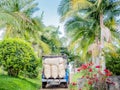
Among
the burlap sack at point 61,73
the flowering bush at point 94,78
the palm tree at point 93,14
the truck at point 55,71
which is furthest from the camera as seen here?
the palm tree at point 93,14

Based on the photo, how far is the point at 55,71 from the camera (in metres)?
22.3

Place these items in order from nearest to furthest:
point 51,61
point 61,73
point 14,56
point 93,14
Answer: point 14,56
point 61,73
point 51,61
point 93,14

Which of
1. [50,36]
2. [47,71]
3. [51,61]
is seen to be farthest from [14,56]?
[50,36]

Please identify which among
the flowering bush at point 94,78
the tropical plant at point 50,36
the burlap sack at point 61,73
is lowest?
the burlap sack at point 61,73

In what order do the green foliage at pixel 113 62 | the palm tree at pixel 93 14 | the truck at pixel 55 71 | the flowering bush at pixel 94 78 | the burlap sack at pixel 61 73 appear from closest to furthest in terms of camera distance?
the flowering bush at pixel 94 78 < the green foliage at pixel 113 62 < the truck at pixel 55 71 < the burlap sack at pixel 61 73 < the palm tree at pixel 93 14

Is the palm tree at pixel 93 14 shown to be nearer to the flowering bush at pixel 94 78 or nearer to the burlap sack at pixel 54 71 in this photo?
the burlap sack at pixel 54 71

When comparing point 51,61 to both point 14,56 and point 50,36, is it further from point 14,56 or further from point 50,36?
point 50,36

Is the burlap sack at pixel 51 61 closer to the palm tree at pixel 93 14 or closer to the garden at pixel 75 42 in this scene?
the garden at pixel 75 42

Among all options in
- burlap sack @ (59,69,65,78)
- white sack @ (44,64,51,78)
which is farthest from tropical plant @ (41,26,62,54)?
burlap sack @ (59,69,65,78)

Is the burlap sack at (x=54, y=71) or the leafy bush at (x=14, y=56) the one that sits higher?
the leafy bush at (x=14, y=56)

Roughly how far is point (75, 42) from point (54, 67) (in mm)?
4507

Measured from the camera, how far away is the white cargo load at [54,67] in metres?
22.2

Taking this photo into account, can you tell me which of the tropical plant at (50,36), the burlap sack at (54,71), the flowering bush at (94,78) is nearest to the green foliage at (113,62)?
the flowering bush at (94,78)

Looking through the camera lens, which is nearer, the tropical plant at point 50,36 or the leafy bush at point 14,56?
the leafy bush at point 14,56
